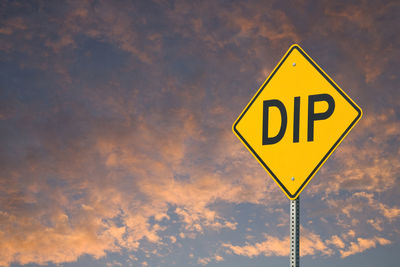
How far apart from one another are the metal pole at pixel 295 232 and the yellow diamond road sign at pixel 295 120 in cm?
10

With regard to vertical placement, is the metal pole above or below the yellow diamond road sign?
below

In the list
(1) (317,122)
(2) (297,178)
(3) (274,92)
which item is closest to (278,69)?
(3) (274,92)

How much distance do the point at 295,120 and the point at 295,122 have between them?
23 mm

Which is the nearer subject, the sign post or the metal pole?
the metal pole

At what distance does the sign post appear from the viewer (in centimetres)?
523

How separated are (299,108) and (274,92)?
0.38 metres

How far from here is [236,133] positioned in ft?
18.9

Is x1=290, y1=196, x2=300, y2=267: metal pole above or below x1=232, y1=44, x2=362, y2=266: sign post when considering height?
below

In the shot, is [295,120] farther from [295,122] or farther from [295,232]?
[295,232]

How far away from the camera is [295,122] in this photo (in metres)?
5.41

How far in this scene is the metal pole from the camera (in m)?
4.96

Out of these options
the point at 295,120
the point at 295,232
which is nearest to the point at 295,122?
the point at 295,120

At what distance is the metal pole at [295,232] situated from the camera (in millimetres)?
4959

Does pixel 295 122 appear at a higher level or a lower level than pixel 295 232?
higher
